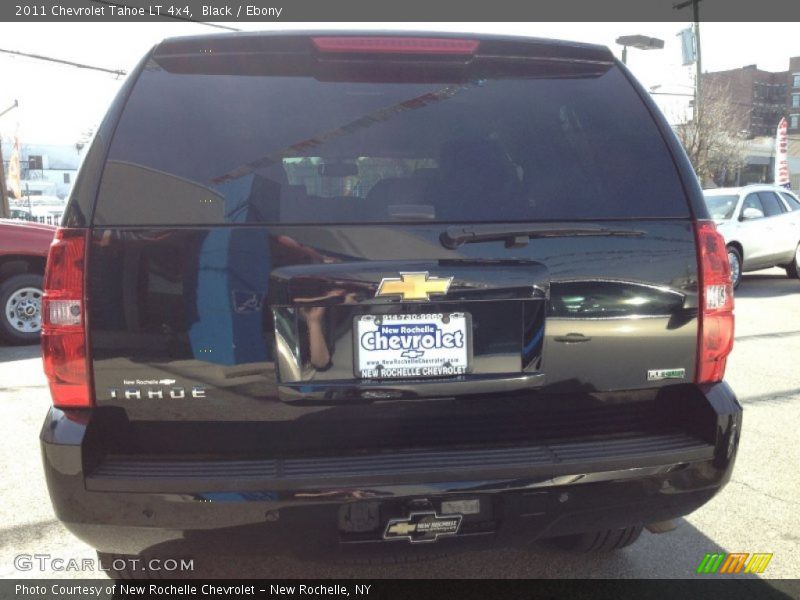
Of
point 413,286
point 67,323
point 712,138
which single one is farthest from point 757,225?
point 712,138

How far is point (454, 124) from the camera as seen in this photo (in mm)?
2275

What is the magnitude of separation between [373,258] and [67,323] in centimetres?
90

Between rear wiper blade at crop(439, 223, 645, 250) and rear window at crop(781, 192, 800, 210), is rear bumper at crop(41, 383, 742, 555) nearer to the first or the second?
rear wiper blade at crop(439, 223, 645, 250)

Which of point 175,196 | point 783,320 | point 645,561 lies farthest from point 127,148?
point 783,320

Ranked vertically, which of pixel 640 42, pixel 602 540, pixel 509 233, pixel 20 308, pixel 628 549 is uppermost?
pixel 640 42

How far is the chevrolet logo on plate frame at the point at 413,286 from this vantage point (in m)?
2.04

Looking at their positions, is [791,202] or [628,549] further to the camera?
[791,202]

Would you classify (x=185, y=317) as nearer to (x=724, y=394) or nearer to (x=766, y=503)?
(x=724, y=394)

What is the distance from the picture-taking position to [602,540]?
285cm

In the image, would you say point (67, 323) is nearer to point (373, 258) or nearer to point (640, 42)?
point (373, 258)

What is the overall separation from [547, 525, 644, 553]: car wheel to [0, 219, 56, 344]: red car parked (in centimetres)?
687

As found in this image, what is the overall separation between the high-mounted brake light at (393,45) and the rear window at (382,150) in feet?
0.22

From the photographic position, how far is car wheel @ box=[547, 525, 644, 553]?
2811mm

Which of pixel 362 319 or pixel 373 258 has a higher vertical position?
pixel 373 258
